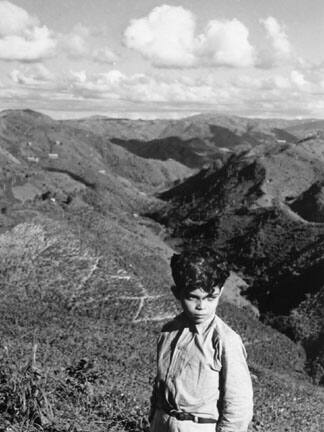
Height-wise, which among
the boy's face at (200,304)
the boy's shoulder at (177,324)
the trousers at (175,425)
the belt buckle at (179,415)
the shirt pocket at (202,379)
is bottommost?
the trousers at (175,425)

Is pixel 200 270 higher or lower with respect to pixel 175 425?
higher

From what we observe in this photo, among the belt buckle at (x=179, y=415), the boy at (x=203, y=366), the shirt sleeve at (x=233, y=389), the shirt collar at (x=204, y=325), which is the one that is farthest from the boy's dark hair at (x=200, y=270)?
the belt buckle at (x=179, y=415)

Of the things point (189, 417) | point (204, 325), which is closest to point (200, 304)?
point (204, 325)

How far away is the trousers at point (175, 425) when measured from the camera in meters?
A: 3.78

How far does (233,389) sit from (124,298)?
33.9m

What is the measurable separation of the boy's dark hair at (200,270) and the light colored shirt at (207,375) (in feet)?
0.96

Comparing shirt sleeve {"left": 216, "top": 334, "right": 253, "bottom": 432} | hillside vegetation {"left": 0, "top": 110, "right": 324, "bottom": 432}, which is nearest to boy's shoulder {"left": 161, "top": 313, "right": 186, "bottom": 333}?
shirt sleeve {"left": 216, "top": 334, "right": 253, "bottom": 432}

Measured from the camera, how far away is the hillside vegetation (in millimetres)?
9477

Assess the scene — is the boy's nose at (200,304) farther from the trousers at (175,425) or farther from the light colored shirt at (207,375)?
the trousers at (175,425)

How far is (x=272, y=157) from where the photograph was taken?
99250mm

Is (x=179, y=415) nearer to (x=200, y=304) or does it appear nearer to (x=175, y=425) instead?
(x=175, y=425)

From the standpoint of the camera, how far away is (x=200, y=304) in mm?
3824

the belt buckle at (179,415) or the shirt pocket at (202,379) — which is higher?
the shirt pocket at (202,379)

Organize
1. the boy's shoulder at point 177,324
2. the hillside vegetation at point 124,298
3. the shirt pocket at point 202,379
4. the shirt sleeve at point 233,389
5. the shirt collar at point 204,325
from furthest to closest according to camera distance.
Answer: the hillside vegetation at point 124,298
the boy's shoulder at point 177,324
the shirt collar at point 204,325
the shirt pocket at point 202,379
the shirt sleeve at point 233,389
